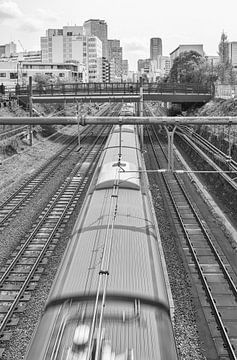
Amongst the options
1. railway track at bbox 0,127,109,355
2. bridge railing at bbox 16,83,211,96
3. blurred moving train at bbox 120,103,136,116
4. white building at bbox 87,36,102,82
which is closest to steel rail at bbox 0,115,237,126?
railway track at bbox 0,127,109,355

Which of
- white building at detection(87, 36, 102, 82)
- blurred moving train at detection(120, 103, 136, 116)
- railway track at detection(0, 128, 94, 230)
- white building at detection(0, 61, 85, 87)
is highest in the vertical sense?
white building at detection(87, 36, 102, 82)

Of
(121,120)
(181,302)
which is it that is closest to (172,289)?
(181,302)

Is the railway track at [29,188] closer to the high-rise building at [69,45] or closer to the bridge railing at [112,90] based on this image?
the bridge railing at [112,90]

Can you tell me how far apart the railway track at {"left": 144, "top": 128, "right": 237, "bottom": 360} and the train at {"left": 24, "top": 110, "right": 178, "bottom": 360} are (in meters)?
3.34

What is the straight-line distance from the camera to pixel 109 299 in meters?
6.49

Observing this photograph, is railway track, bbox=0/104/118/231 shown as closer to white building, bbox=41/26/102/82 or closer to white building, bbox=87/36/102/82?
white building, bbox=41/26/102/82

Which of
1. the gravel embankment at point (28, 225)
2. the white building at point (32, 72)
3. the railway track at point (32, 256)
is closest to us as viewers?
the gravel embankment at point (28, 225)

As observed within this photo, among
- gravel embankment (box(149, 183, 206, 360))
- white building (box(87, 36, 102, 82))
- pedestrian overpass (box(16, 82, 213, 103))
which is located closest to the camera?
gravel embankment (box(149, 183, 206, 360))

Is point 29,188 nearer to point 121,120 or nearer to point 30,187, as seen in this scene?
point 30,187

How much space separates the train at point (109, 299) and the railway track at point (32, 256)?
3.27 metres

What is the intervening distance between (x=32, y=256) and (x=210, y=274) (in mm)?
6411

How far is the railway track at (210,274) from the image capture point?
10492 mm

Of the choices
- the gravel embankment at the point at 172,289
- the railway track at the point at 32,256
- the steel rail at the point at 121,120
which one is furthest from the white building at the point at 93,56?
the steel rail at the point at 121,120

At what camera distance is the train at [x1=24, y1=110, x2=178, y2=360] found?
5516mm
